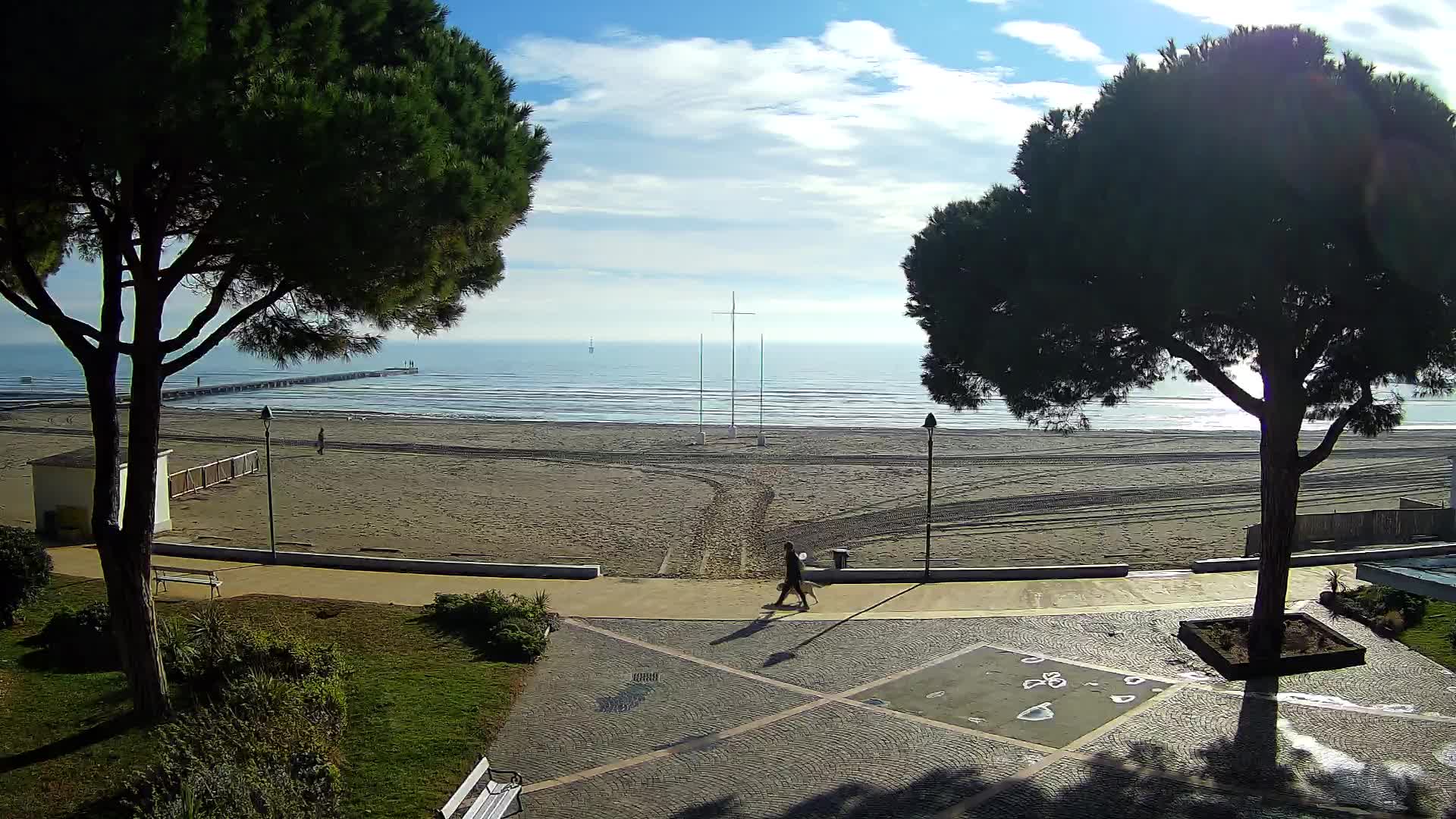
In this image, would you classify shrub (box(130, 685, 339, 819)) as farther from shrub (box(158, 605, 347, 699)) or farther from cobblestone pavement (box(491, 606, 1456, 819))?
cobblestone pavement (box(491, 606, 1456, 819))

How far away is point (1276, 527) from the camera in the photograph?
12.0 metres

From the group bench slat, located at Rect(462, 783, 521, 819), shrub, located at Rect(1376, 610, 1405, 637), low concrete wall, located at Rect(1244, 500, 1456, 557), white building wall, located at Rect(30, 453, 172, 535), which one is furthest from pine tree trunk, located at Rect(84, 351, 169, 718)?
low concrete wall, located at Rect(1244, 500, 1456, 557)

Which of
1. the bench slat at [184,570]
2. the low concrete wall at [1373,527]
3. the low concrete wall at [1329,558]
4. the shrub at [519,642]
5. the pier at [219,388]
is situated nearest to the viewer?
the shrub at [519,642]

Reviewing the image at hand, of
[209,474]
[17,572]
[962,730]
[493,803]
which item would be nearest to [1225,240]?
[962,730]

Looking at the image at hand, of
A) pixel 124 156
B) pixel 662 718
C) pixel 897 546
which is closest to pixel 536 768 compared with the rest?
pixel 662 718

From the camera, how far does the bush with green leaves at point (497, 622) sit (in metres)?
11.8

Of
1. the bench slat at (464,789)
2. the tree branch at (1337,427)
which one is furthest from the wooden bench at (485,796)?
the tree branch at (1337,427)

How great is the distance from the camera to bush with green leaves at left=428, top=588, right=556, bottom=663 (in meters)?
11.8

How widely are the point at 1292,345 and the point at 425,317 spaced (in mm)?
10039

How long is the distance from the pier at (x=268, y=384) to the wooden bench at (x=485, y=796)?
7710cm

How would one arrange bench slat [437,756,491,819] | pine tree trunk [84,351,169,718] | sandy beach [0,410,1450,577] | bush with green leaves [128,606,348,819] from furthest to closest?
sandy beach [0,410,1450,577] < pine tree trunk [84,351,169,718] < bench slat [437,756,491,819] < bush with green leaves [128,606,348,819]

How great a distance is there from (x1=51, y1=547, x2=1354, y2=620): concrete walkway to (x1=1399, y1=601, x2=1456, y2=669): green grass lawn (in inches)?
67.6

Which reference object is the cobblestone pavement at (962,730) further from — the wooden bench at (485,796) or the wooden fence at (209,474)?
the wooden fence at (209,474)

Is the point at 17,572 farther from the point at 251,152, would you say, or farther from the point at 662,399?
the point at 662,399
